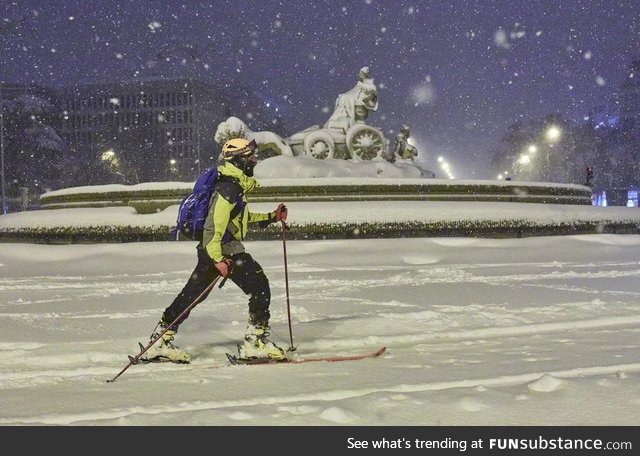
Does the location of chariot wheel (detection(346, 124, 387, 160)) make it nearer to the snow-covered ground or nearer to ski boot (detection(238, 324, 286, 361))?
the snow-covered ground

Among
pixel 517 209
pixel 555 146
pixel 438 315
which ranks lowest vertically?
pixel 438 315

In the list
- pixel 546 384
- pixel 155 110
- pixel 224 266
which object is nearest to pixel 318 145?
pixel 224 266

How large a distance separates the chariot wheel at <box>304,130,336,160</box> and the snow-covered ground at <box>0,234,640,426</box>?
373 inches

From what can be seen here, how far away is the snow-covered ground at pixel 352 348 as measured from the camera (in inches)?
126

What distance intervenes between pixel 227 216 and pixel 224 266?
387 millimetres

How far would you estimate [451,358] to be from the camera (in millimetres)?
4453

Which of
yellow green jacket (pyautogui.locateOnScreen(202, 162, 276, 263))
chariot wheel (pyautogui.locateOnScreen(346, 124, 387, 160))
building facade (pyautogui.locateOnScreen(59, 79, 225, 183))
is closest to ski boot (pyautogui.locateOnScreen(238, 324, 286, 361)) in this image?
yellow green jacket (pyautogui.locateOnScreen(202, 162, 276, 263))

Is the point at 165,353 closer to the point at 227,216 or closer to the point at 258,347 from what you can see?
the point at 258,347

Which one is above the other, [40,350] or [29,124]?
[29,124]

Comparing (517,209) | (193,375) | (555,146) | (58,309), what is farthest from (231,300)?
(555,146)

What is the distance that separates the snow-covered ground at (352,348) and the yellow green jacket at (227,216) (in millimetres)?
892

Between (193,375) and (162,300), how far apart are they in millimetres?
3472

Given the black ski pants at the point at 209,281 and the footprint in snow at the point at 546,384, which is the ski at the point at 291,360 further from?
the footprint in snow at the point at 546,384
